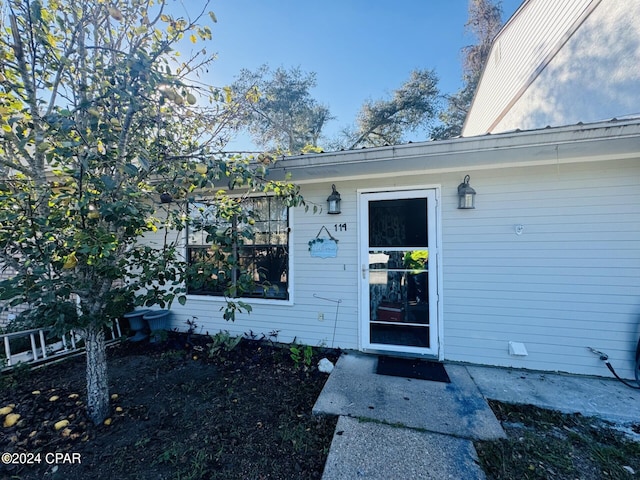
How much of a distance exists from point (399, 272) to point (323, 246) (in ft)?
3.61

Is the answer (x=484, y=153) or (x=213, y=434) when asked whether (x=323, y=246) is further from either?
(x=213, y=434)

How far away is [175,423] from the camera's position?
2.28 metres

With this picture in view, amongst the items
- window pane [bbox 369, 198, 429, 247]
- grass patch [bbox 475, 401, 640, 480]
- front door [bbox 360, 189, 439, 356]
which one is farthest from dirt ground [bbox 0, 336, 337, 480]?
window pane [bbox 369, 198, 429, 247]

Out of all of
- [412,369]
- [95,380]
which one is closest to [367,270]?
[412,369]

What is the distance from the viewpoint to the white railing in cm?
318

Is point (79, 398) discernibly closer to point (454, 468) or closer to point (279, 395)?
point (279, 395)

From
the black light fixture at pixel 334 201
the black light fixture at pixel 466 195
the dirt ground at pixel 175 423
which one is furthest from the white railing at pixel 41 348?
the black light fixture at pixel 466 195

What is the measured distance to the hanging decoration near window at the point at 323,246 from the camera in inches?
146

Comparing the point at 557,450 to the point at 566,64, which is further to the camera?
the point at 566,64

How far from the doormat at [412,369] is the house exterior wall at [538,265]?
0.29 m

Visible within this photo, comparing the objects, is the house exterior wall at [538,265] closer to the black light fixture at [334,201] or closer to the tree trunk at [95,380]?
the black light fixture at [334,201]

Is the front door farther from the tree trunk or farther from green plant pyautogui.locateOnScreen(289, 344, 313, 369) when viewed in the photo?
the tree trunk

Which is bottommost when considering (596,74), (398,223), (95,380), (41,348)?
(41,348)

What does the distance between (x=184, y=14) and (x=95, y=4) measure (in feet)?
2.08
